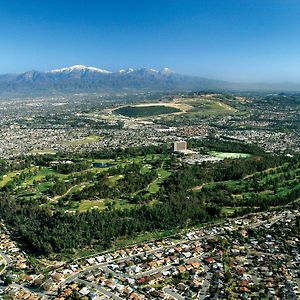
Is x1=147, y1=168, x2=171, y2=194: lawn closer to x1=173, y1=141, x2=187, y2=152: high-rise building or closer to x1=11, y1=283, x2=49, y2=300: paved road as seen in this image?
x1=173, y1=141, x2=187, y2=152: high-rise building

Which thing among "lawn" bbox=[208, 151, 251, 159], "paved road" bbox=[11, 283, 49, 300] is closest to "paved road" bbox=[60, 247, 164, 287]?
"paved road" bbox=[11, 283, 49, 300]

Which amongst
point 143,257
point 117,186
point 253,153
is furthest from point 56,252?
point 253,153

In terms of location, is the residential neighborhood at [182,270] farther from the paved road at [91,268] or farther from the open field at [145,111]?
the open field at [145,111]

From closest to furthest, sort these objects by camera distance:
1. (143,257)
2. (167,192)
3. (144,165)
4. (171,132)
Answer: (143,257) → (167,192) → (144,165) → (171,132)

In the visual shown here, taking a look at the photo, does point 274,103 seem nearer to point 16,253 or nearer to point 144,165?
point 144,165

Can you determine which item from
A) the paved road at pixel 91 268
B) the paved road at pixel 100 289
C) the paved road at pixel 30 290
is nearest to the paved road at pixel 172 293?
the paved road at pixel 100 289

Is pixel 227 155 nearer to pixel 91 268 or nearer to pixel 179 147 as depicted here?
pixel 179 147

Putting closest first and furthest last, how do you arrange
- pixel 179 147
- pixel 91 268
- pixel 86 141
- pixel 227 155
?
Answer: pixel 91 268
pixel 227 155
pixel 179 147
pixel 86 141

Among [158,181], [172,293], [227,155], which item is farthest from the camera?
[227,155]

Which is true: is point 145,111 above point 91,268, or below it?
below

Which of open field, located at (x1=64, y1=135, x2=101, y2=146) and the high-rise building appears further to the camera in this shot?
open field, located at (x1=64, y1=135, x2=101, y2=146)

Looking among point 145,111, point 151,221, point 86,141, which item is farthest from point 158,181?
point 145,111
